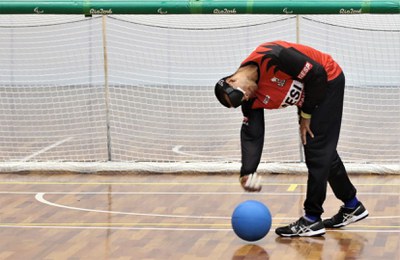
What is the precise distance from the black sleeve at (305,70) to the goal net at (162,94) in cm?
328

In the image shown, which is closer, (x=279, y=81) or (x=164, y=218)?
(x=279, y=81)

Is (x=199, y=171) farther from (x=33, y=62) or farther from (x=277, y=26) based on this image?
(x=33, y=62)

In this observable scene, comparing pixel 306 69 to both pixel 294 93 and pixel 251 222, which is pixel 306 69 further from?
pixel 251 222

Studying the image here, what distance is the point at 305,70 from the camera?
7.50m

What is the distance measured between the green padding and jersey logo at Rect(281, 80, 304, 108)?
2.14m

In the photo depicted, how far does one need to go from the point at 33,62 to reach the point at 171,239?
9.83 m

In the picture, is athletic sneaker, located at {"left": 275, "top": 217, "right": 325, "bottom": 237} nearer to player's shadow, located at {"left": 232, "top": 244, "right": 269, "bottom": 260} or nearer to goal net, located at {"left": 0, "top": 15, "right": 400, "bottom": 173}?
player's shadow, located at {"left": 232, "top": 244, "right": 269, "bottom": 260}

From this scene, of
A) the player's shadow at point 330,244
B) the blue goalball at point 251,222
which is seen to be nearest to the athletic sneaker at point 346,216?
the player's shadow at point 330,244

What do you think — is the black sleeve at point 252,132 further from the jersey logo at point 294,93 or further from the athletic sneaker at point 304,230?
the athletic sneaker at point 304,230

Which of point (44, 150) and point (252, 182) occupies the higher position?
point (252, 182)

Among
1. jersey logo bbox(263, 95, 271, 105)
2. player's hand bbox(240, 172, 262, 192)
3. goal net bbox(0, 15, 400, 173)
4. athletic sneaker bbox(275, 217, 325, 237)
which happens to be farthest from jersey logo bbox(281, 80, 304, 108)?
goal net bbox(0, 15, 400, 173)

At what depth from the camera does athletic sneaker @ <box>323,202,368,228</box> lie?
27.6 feet

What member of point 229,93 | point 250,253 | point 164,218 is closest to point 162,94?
point 164,218

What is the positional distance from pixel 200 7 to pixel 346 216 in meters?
2.80
